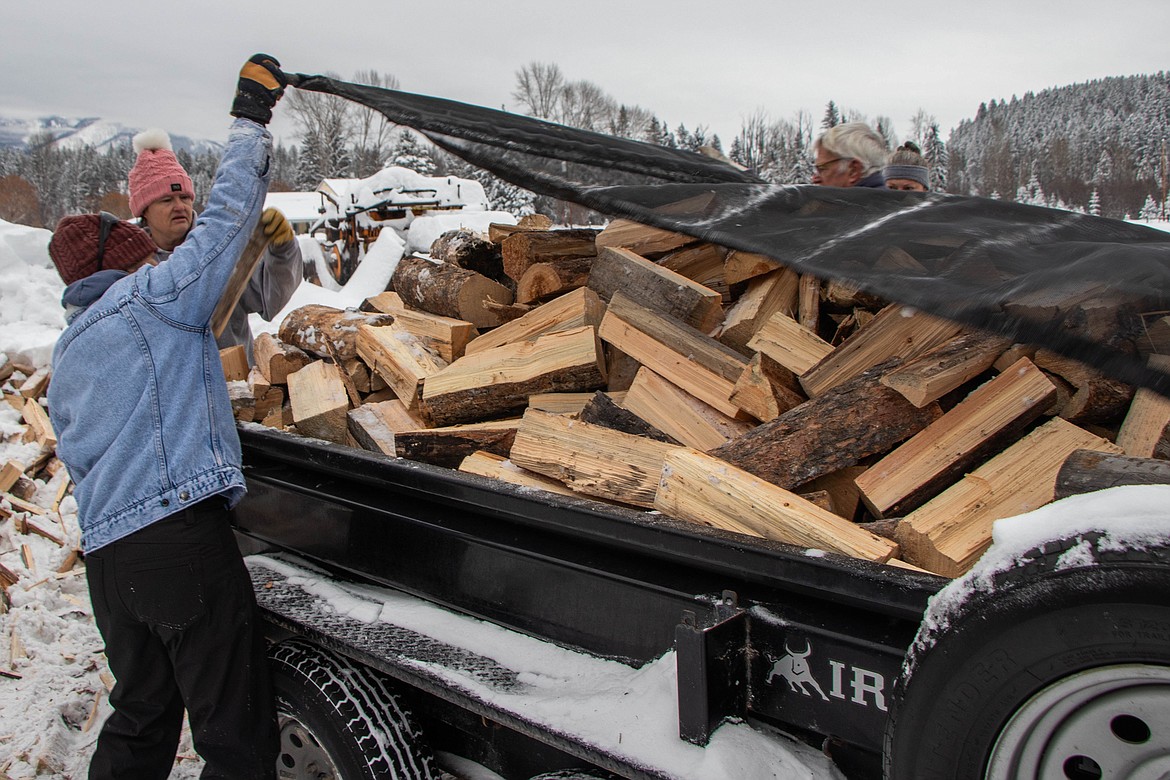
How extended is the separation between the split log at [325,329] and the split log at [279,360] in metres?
0.02

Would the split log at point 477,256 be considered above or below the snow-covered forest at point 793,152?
below

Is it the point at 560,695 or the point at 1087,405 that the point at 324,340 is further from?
the point at 1087,405

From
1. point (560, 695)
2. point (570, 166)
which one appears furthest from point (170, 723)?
point (570, 166)

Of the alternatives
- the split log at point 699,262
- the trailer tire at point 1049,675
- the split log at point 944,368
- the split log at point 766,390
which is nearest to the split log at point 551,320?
the split log at point 699,262

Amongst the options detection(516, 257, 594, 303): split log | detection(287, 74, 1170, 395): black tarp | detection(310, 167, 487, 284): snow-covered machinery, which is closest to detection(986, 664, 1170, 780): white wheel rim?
detection(287, 74, 1170, 395): black tarp

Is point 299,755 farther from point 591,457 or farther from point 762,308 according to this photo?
point 762,308

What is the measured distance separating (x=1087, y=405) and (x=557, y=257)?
214cm

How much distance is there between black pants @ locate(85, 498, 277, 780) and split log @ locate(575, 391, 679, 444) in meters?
1.19

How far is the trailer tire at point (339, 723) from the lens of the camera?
2145 mm

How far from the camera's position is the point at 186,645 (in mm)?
2189

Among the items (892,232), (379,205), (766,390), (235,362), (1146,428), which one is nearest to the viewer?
(892,232)

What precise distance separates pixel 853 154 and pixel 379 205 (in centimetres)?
1321

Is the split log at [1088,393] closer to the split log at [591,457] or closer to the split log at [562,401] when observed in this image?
the split log at [591,457]

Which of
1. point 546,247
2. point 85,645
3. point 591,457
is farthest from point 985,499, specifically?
point 85,645
